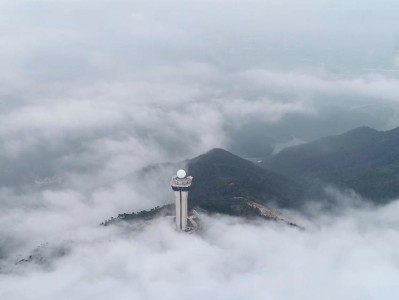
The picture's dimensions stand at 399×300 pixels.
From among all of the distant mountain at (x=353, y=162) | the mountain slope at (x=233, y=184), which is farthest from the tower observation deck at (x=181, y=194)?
the distant mountain at (x=353, y=162)

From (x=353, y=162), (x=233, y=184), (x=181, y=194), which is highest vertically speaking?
(x=181, y=194)

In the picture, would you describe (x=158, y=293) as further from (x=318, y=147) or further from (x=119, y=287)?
(x=318, y=147)

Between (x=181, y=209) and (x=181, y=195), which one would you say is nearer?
(x=181, y=195)

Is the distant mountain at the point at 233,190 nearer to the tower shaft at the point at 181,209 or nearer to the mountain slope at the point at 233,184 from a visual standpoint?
the mountain slope at the point at 233,184

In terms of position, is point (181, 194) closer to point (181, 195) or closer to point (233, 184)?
point (181, 195)

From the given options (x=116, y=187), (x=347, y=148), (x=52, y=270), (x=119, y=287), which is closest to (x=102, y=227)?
(x=52, y=270)

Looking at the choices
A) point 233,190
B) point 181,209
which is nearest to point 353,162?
point 233,190
